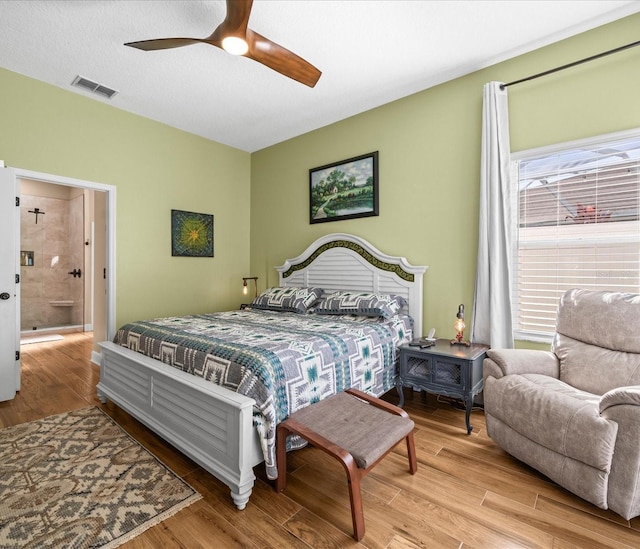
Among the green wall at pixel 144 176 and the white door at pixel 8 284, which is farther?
the green wall at pixel 144 176

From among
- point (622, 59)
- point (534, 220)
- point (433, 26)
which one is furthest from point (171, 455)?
point (622, 59)

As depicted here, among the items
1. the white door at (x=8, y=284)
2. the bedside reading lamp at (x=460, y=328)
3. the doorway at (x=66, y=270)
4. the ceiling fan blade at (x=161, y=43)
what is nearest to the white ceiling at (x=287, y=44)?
the ceiling fan blade at (x=161, y=43)

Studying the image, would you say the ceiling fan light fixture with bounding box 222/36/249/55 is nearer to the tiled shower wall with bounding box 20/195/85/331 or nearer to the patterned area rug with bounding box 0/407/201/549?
the patterned area rug with bounding box 0/407/201/549

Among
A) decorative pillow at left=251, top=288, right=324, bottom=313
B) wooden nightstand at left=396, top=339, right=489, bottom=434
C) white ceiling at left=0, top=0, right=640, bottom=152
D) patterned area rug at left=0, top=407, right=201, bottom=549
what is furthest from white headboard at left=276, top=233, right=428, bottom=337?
patterned area rug at left=0, top=407, right=201, bottom=549

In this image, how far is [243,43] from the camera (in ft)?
7.11

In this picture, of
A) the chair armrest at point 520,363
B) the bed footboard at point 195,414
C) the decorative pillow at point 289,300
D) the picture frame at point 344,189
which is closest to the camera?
the bed footboard at point 195,414

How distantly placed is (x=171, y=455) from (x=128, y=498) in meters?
0.42

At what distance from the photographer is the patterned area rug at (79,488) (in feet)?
5.17

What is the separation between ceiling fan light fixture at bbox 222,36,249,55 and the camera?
213 centimetres

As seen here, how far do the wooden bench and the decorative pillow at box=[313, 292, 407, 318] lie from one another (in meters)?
1.14

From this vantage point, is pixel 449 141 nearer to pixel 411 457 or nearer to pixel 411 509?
pixel 411 457

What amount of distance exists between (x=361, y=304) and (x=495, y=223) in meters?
1.34

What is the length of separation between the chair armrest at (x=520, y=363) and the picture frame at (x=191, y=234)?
364cm

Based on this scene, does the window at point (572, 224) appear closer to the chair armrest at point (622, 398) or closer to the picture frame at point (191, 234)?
the chair armrest at point (622, 398)
